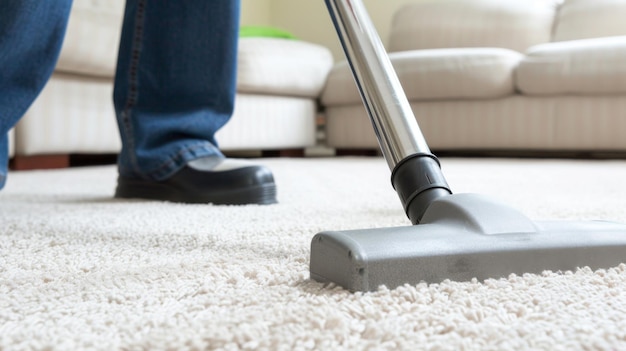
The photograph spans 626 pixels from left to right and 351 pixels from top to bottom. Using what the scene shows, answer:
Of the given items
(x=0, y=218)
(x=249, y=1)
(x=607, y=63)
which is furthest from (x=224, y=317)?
(x=249, y=1)

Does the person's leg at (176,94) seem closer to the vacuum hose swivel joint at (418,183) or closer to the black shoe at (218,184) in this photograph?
the black shoe at (218,184)

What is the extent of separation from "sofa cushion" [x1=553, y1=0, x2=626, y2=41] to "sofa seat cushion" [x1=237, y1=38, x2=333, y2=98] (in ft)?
3.38

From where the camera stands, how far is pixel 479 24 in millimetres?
3160

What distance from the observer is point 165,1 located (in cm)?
98

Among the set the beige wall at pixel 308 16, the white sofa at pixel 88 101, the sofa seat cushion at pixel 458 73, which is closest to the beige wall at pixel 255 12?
the beige wall at pixel 308 16

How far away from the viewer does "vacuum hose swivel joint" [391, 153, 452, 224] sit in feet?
1.68

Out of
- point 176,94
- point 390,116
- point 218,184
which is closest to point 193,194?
point 218,184

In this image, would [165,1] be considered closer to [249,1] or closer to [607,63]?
[607,63]

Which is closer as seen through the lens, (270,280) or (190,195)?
(270,280)

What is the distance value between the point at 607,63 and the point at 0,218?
2.01m

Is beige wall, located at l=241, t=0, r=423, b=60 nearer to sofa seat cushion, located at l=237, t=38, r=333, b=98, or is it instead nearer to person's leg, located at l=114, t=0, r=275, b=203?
sofa seat cushion, located at l=237, t=38, r=333, b=98

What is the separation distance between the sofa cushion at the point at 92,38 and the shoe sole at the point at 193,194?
0.98 metres

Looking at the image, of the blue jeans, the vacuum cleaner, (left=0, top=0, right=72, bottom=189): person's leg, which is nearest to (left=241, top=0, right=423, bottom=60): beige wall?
the blue jeans

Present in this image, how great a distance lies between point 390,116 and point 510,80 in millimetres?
2098
